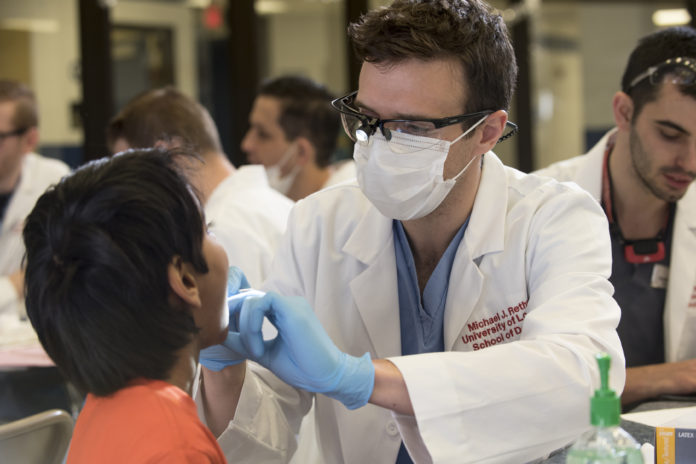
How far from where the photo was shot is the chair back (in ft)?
4.80

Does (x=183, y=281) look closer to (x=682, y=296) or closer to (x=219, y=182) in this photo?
(x=682, y=296)

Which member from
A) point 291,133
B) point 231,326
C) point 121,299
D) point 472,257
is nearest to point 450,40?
point 472,257

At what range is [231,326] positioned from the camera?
129cm

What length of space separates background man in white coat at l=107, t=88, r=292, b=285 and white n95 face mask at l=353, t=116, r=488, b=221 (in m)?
1.03

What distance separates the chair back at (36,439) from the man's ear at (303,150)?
7.64 ft

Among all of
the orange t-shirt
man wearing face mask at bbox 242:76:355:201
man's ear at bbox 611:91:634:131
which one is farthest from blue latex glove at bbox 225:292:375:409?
man wearing face mask at bbox 242:76:355:201

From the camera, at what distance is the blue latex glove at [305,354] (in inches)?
44.2

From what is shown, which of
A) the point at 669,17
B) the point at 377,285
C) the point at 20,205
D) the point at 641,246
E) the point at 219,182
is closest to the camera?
the point at 377,285

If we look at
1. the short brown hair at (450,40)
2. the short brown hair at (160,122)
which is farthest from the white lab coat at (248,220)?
the short brown hair at (450,40)

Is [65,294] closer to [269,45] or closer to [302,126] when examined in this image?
[302,126]

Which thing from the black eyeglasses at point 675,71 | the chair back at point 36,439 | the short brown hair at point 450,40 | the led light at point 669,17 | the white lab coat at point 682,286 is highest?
the led light at point 669,17

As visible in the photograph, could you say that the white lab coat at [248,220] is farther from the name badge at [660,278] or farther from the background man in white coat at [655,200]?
the name badge at [660,278]

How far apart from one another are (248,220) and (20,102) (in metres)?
1.92

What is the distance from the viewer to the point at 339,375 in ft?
3.69
